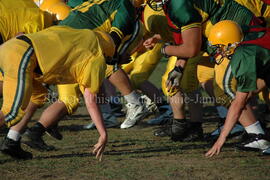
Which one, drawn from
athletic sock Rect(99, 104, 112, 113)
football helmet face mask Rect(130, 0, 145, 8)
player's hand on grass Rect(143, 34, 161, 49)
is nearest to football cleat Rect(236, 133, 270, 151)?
player's hand on grass Rect(143, 34, 161, 49)

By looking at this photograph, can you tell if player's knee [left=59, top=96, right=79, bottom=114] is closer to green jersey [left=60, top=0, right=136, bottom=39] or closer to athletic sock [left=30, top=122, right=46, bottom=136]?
athletic sock [left=30, top=122, right=46, bottom=136]

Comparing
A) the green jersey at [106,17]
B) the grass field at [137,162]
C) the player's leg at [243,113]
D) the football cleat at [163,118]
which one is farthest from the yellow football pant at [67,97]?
the football cleat at [163,118]

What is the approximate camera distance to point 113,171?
4848mm

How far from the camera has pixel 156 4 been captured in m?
5.99

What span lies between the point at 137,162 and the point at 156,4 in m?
1.71

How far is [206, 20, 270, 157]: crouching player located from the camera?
4.95 metres

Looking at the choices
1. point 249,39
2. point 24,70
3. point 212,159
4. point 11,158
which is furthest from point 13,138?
point 249,39

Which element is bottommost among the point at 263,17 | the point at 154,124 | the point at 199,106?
the point at 154,124

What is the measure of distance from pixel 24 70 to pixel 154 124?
10.2ft

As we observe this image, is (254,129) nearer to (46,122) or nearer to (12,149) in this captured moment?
(46,122)

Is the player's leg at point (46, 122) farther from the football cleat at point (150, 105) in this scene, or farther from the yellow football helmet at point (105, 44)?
the football cleat at point (150, 105)

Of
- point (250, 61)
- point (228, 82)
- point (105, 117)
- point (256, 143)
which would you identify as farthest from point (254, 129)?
point (105, 117)

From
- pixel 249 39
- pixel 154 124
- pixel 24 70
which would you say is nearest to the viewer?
pixel 24 70

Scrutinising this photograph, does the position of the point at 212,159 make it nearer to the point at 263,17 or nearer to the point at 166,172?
the point at 166,172
